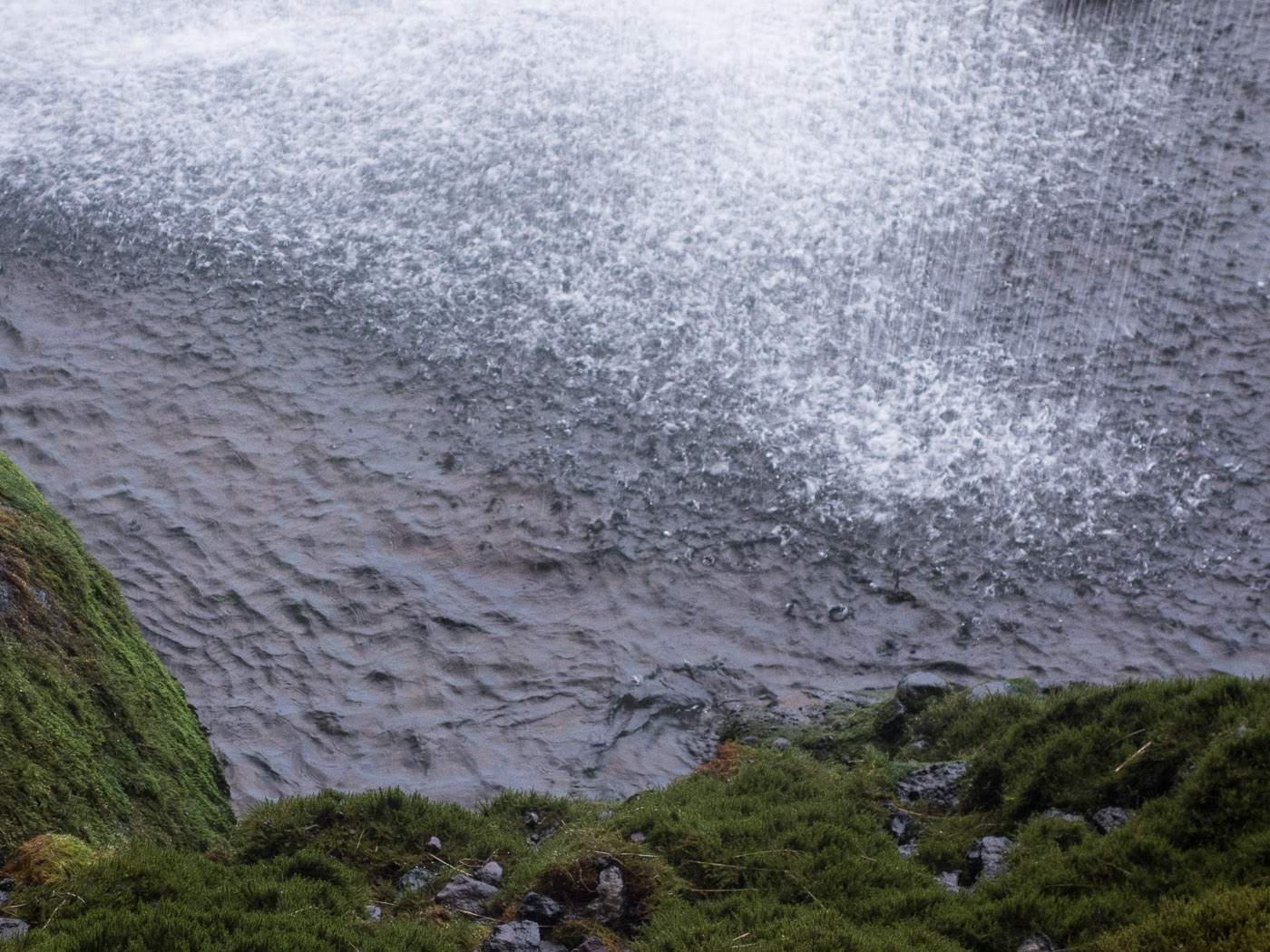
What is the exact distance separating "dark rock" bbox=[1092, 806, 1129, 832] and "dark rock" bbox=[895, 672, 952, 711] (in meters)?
2.65

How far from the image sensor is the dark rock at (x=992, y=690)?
7366 mm

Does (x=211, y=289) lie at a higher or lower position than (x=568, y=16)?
lower

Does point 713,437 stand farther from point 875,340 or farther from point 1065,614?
point 1065,614

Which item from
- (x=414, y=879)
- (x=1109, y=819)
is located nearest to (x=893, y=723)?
(x=1109, y=819)

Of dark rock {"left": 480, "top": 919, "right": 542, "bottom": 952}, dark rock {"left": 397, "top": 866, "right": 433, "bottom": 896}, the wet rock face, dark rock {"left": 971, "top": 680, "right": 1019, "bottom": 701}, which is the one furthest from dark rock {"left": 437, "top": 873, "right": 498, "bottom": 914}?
dark rock {"left": 971, "top": 680, "right": 1019, "bottom": 701}

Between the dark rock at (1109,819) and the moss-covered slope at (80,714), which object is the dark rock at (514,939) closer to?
the moss-covered slope at (80,714)

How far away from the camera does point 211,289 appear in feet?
43.7

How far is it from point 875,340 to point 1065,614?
167 inches

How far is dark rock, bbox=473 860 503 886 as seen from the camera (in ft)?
18.0

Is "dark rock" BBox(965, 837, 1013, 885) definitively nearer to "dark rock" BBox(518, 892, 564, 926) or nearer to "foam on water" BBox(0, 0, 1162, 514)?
"dark rock" BBox(518, 892, 564, 926)

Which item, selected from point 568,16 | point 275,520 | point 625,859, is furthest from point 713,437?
point 568,16

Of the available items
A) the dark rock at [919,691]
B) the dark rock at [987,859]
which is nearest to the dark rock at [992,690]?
the dark rock at [919,691]

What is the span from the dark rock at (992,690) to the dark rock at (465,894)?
4.03m

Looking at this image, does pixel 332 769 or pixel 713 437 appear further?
pixel 713 437
